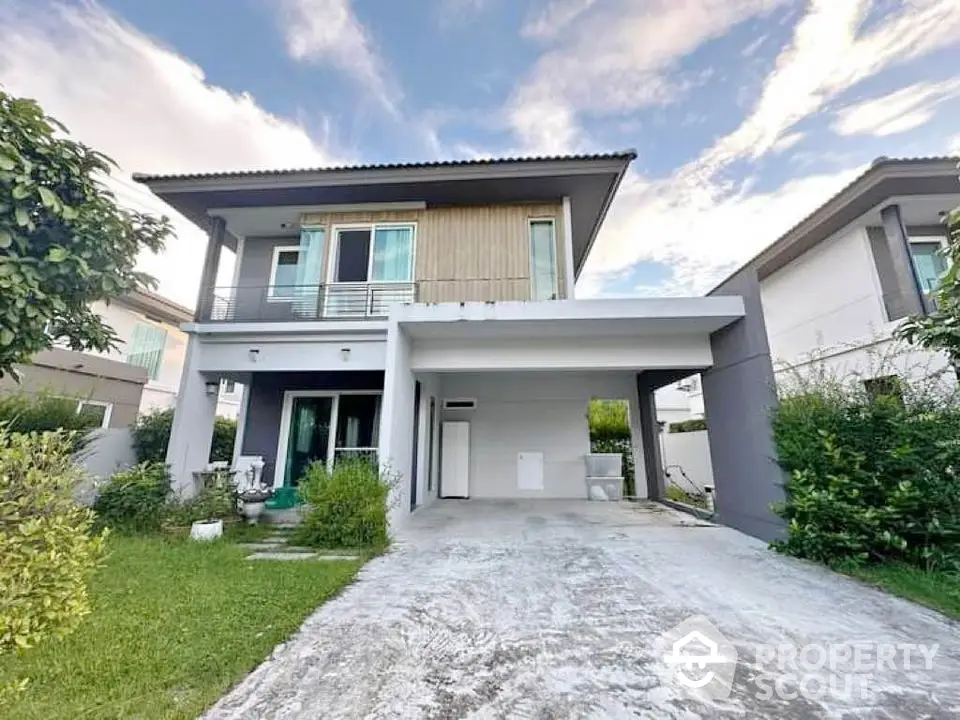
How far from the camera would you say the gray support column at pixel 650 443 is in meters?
9.80

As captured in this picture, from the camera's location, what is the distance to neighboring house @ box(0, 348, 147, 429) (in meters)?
9.74

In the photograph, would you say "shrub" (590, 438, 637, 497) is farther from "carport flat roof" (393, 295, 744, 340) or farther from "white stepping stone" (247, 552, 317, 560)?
"white stepping stone" (247, 552, 317, 560)

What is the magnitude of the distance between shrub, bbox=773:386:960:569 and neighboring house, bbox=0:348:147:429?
13573 millimetres

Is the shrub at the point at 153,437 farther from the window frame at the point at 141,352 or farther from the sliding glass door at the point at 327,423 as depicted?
the window frame at the point at 141,352

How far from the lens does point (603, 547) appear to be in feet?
17.6

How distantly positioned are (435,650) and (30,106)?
18.9ft

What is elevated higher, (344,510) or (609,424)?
(609,424)

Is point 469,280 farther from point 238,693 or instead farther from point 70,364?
point 70,364

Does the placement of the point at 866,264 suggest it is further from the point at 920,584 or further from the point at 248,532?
the point at 248,532

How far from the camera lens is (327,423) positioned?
347 inches

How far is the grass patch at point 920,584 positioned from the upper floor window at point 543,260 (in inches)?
225

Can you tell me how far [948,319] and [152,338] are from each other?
18432 mm

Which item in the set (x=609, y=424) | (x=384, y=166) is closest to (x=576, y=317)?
(x=384, y=166)

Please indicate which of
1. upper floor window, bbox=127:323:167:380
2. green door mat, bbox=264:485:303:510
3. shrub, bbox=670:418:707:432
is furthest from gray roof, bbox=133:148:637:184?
shrub, bbox=670:418:707:432
